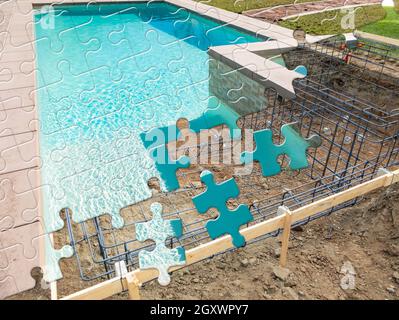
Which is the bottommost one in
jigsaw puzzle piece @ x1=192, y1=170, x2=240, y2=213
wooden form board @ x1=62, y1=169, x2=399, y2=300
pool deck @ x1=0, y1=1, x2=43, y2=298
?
pool deck @ x1=0, y1=1, x2=43, y2=298

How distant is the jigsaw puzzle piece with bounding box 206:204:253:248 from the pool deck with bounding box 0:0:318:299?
174 centimetres

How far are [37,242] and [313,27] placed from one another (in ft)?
28.7

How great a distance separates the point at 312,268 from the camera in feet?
11.5

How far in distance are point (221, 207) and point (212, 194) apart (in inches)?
5.1

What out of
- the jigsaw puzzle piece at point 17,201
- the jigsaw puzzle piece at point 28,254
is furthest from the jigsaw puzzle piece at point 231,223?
the jigsaw puzzle piece at point 17,201

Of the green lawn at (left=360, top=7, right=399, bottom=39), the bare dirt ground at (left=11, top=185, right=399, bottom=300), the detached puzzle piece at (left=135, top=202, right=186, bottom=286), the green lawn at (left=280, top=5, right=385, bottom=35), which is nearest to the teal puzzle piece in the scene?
the detached puzzle piece at (left=135, top=202, right=186, bottom=286)

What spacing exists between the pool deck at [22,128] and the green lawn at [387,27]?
2.12m

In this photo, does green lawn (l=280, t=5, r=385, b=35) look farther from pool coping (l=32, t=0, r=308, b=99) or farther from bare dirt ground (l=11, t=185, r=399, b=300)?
bare dirt ground (l=11, t=185, r=399, b=300)

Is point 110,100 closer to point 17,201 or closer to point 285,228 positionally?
point 17,201

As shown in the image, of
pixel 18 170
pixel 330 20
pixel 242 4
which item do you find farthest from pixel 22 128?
pixel 242 4

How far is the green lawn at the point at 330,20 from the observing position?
938 cm

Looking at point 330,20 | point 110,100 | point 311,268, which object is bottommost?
point 110,100

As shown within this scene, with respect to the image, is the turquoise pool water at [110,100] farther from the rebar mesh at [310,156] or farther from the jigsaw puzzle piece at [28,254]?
the rebar mesh at [310,156]

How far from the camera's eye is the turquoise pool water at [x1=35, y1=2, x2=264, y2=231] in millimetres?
5176
